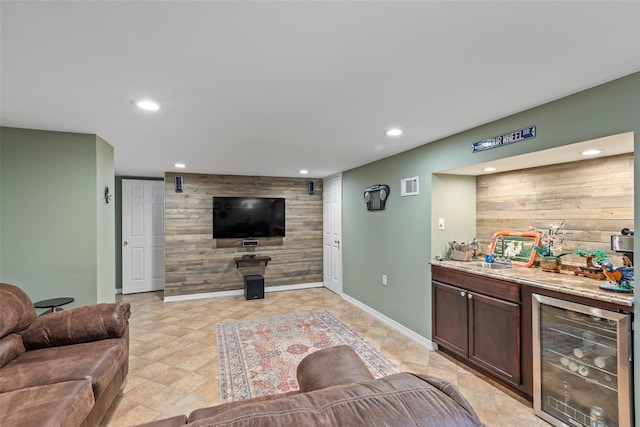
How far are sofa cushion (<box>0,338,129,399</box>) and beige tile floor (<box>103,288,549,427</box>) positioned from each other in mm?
516

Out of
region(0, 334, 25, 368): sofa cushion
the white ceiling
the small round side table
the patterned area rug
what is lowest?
the patterned area rug

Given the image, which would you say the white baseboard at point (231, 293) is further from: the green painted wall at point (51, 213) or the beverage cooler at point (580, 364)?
the beverage cooler at point (580, 364)

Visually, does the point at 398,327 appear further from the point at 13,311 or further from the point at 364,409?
the point at 13,311

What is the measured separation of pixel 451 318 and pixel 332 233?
307 cm

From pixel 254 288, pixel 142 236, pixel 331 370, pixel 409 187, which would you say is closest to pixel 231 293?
pixel 254 288

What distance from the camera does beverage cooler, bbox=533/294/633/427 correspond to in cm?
174

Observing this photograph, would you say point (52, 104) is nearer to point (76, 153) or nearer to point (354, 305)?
point (76, 153)

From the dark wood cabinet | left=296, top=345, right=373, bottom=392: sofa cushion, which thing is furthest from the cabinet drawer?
left=296, top=345, right=373, bottom=392: sofa cushion

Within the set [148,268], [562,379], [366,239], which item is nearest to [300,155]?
[366,239]

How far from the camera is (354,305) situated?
4883 mm

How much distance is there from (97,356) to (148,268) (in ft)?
13.8

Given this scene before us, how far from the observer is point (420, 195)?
135 inches

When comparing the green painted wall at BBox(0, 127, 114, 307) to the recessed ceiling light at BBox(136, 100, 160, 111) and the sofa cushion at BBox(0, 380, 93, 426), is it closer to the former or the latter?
the recessed ceiling light at BBox(136, 100, 160, 111)

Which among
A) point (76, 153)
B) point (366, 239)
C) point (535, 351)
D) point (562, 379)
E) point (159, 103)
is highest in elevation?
point (159, 103)
